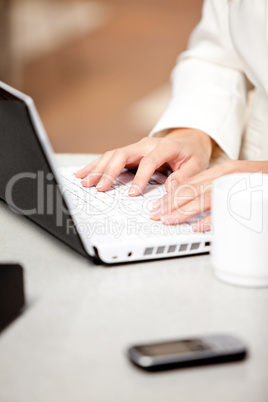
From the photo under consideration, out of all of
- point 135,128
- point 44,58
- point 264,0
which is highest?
point 264,0

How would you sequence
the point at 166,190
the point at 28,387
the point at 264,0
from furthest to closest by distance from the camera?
1. the point at 264,0
2. the point at 166,190
3. the point at 28,387

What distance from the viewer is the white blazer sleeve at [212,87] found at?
116 cm

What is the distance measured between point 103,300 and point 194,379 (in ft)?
0.55

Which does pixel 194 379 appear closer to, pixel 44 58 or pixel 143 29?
pixel 44 58

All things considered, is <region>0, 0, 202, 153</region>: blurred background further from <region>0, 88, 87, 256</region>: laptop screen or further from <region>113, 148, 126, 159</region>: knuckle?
<region>0, 88, 87, 256</region>: laptop screen

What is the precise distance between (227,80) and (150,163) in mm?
446

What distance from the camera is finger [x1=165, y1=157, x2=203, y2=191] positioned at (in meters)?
0.89

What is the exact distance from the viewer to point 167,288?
2.06ft

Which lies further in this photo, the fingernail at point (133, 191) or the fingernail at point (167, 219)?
the fingernail at point (133, 191)

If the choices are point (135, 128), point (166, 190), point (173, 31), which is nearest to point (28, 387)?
point (166, 190)

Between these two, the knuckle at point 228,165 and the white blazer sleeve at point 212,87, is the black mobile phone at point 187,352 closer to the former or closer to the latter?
the knuckle at point 228,165

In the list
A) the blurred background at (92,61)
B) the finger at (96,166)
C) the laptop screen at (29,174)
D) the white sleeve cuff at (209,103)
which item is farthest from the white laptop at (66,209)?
the blurred background at (92,61)

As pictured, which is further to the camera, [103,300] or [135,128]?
[135,128]

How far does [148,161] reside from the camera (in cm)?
92
